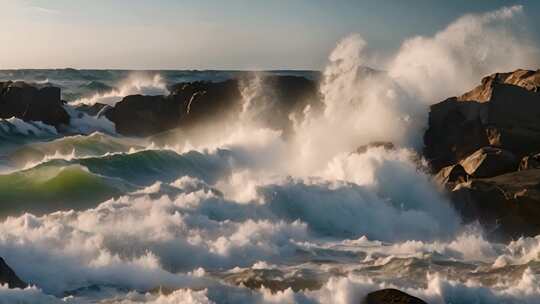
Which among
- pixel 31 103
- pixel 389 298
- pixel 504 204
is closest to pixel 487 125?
pixel 504 204

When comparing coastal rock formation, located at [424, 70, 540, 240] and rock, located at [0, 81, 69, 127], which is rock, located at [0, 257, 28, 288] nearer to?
coastal rock formation, located at [424, 70, 540, 240]

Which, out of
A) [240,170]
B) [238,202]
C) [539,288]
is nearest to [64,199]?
[238,202]

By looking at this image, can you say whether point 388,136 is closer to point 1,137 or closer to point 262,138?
point 262,138

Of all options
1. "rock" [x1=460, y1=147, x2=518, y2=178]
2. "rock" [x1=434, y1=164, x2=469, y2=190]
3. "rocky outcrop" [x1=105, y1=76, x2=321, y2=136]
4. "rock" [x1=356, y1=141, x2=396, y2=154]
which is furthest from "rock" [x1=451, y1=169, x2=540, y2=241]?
"rocky outcrop" [x1=105, y1=76, x2=321, y2=136]

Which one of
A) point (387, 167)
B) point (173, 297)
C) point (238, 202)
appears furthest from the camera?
point (387, 167)

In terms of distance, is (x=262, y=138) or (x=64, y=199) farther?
(x=262, y=138)

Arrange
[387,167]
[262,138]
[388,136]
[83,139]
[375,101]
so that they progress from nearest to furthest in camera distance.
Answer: [387,167] < [388,136] < [375,101] < [262,138] < [83,139]
